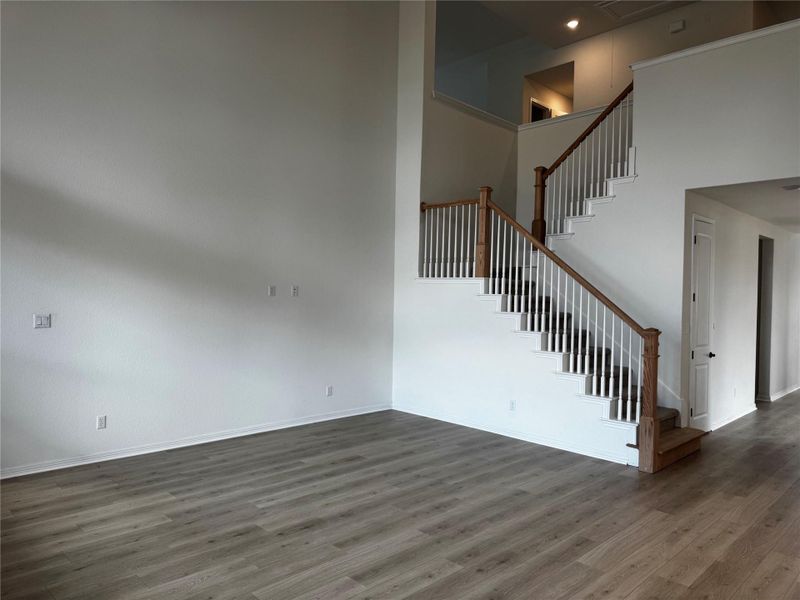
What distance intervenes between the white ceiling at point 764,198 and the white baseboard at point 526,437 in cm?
290

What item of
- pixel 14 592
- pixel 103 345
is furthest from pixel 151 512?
pixel 103 345

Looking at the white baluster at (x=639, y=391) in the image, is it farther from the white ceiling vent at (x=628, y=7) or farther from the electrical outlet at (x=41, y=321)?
the white ceiling vent at (x=628, y=7)

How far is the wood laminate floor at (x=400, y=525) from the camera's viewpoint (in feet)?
9.64

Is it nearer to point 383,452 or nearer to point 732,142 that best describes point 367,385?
point 383,452

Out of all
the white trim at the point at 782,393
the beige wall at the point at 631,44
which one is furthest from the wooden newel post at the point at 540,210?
the white trim at the point at 782,393

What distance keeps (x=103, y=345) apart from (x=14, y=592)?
2422 mm

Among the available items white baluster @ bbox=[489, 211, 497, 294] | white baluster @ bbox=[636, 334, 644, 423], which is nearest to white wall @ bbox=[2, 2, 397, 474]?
white baluster @ bbox=[489, 211, 497, 294]

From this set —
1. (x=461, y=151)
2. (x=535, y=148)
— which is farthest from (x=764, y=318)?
(x=461, y=151)

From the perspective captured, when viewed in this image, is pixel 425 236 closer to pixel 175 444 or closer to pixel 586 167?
pixel 586 167

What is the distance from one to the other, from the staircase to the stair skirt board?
0.09 m

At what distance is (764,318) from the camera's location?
327 inches

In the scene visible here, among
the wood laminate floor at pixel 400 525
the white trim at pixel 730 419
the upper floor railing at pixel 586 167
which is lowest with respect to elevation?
the wood laminate floor at pixel 400 525

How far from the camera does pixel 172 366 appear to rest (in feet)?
17.3

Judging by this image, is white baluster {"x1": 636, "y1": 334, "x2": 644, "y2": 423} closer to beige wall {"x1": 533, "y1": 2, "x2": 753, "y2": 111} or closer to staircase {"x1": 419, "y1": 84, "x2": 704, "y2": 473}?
staircase {"x1": 419, "y1": 84, "x2": 704, "y2": 473}
